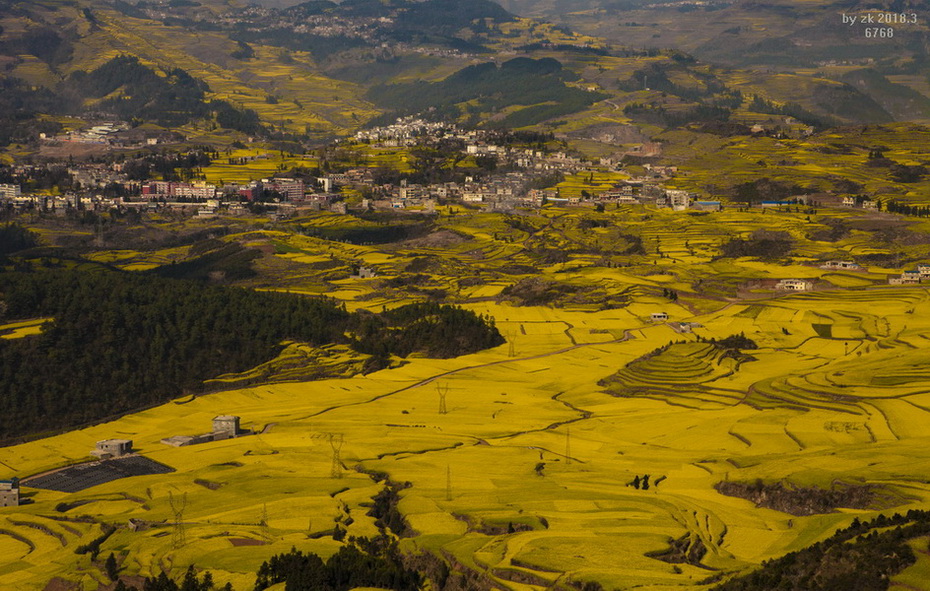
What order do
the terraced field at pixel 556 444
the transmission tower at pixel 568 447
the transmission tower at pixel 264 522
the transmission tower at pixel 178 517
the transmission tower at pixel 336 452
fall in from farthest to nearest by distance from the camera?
the transmission tower at pixel 568 447 → the transmission tower at pixel 336 452 → the transmission tower at pixel 264 522 → the transmission tower at pixel 178 517 → the terraced field at pixel 556 444

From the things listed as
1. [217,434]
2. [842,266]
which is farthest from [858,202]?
[217,434]

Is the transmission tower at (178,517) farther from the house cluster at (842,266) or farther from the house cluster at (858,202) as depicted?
the house cluster at (858,202)

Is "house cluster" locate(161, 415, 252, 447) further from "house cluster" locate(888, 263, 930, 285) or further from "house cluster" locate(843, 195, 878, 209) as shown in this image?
"house cluster" locate(843, 195, 878, 209)

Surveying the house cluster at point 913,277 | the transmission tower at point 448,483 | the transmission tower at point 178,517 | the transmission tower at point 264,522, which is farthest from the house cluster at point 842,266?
the transmission tower at point 178,517

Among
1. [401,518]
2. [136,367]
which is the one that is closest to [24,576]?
[401,518]

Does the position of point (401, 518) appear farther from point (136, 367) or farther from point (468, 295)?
point (468, 295)

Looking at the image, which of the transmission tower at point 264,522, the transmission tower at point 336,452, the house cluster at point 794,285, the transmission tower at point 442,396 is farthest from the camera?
the house cluster at point 794,285
